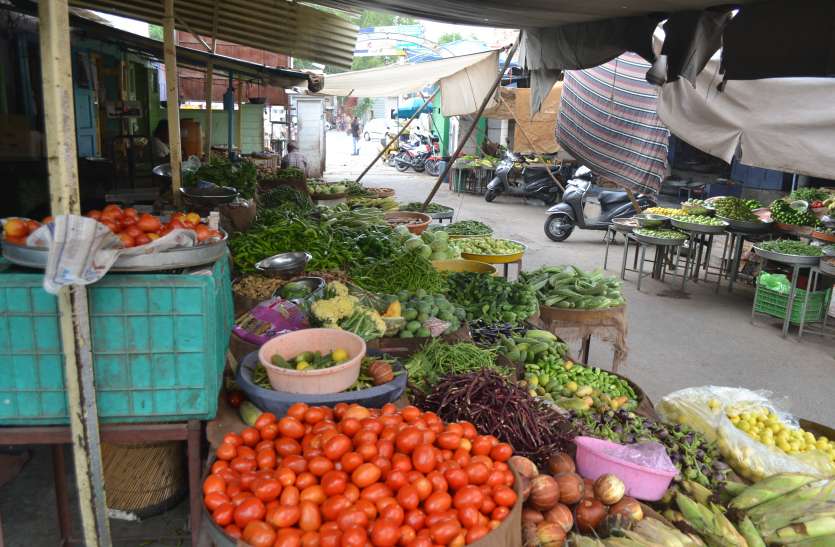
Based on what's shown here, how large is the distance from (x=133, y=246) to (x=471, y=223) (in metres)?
5.45

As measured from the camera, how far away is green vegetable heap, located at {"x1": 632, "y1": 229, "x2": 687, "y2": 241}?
8.16 m

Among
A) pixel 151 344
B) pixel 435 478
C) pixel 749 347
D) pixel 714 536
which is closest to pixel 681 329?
pixel 749 347

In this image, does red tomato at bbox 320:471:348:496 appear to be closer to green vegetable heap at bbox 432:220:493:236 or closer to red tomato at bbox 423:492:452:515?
red tomato at bbox 423:492:452:515

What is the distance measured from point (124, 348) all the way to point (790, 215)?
8.32m

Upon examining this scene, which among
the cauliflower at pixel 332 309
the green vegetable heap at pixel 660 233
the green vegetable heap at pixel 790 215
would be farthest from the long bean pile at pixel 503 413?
the green vegetable heap at pixel 790 215

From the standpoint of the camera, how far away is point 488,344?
396cm

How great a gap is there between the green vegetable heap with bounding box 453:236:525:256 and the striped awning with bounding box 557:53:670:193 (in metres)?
1.77

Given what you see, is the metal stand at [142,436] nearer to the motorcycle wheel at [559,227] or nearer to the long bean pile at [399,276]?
the long bean pile at [399,276]

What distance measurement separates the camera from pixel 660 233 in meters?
8.26

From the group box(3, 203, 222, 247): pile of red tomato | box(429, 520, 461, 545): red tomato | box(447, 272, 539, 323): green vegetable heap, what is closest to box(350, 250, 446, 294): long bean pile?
box(447, 272, 539, 323): green vegetable heap

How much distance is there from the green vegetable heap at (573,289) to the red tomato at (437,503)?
324 cm

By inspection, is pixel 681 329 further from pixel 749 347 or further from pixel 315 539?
pixel 315 539

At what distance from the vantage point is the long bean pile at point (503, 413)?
2756mm

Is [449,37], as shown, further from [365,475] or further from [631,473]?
[365,475]
